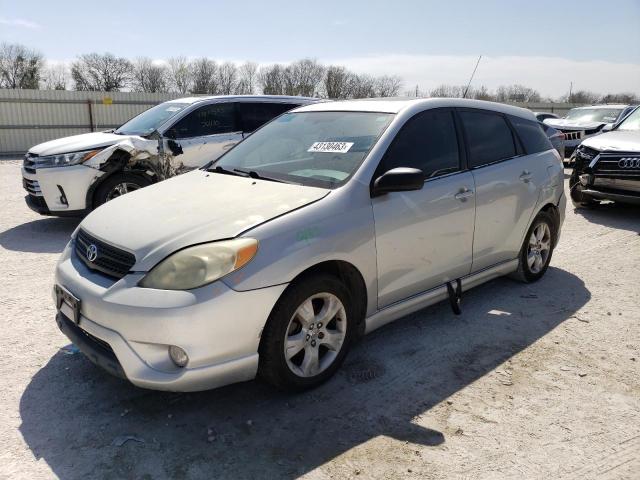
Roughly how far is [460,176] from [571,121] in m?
14.0

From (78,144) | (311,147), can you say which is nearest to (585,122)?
(78,144)

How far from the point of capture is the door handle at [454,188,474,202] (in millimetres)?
3906

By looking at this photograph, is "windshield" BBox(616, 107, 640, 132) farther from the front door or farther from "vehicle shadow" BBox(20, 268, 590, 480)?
"vehicle shadow" BBox(20, 268, 590, 480)

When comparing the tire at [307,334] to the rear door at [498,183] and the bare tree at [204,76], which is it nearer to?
the rear door at [498,183]

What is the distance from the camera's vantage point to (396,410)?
3.01 meters

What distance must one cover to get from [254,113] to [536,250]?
4.89m

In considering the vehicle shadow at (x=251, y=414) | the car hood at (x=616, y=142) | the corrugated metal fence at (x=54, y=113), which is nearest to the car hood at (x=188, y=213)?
the vehicle shadow at (x=251, y=414)

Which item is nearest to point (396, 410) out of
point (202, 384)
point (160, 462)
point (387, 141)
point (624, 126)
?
point (202, 384)

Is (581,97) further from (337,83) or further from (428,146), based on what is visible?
(428,146)

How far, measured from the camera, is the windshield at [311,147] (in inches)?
138

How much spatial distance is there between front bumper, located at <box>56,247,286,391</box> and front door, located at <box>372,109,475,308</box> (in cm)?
98

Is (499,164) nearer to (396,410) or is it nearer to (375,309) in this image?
(375,309)

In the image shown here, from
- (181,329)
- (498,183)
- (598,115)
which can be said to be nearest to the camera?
(181,329)

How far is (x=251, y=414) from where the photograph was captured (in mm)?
2955
